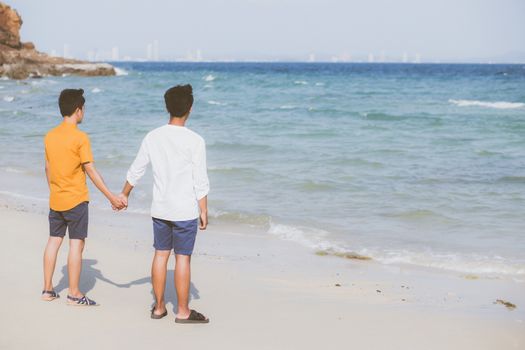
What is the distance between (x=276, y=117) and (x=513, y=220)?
56.4ft

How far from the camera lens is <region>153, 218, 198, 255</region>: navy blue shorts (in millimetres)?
4551

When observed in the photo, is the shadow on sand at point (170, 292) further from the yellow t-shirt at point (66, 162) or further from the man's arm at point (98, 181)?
the yellow t-shirt at point (66, 162)

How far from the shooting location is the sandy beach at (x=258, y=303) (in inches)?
177

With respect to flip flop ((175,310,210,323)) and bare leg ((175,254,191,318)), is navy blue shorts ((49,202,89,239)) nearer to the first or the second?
bare leg ((175,254,191,318))

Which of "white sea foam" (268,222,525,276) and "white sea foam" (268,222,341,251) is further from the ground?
"white sea foam" (268,222,525,276)

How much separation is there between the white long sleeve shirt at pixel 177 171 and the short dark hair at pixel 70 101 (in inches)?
25.3

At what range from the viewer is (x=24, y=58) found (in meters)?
69.7

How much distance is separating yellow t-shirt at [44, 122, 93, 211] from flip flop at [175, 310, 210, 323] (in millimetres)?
1111

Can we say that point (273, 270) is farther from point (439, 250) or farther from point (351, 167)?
point (351, 167)

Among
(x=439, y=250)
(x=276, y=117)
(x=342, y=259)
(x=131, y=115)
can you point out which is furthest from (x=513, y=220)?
(x=131, y=115)

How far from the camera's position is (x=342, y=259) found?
23.9 ft

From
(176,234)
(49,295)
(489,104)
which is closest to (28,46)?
(489,104)

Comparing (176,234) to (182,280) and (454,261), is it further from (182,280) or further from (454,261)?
(454,261)

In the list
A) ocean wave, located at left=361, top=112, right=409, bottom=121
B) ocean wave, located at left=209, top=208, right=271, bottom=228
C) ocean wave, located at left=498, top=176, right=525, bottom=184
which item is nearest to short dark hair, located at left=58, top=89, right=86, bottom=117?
ocean wave, located at left=209, top=208, right=271, bottom=228
